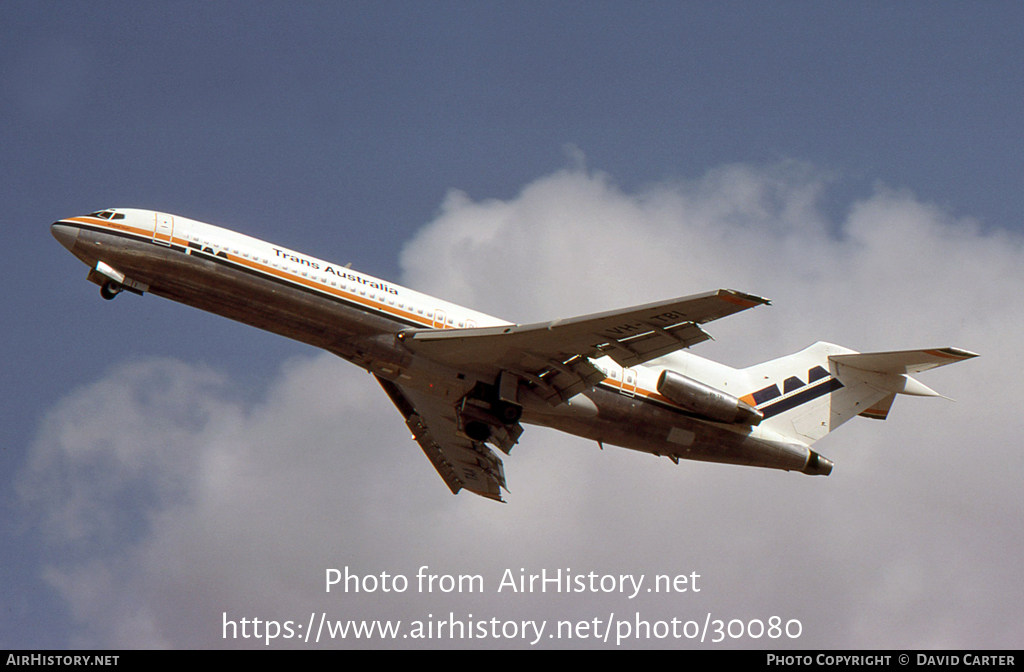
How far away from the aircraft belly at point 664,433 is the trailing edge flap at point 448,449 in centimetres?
438

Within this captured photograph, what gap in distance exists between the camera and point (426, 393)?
2745 cm

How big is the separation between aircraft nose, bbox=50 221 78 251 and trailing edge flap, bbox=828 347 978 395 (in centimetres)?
2208

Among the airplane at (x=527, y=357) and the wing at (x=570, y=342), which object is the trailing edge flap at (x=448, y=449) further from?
the wing at (x=570, y=342)

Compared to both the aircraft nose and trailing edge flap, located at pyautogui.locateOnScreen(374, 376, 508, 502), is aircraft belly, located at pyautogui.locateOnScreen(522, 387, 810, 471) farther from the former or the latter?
the aircraft nose

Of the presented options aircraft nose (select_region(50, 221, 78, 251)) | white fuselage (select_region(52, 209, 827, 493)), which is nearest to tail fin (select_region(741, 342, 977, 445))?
white fuselage (select_region(52, 209, 827, 493))

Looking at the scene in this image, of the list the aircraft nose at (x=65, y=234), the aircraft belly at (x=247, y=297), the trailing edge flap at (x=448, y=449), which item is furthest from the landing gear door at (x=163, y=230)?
the trailing edge flap at (x=448, y=449)

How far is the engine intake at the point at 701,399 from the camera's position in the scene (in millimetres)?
27062

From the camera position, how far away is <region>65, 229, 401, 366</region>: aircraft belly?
23906mm

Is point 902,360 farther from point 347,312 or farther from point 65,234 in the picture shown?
point 65,234

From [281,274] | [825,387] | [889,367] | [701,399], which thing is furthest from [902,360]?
[281,274]

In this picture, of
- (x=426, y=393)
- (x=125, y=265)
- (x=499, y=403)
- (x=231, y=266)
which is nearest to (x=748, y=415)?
(x=499, y=403)

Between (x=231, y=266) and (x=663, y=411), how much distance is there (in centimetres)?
1214
